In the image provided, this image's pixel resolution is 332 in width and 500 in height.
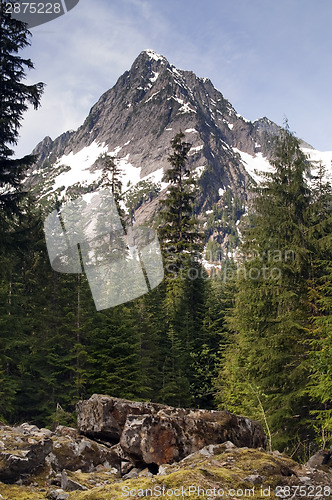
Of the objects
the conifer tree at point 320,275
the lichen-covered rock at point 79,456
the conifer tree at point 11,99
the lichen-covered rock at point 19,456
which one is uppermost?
the conifer tree at point 11,99

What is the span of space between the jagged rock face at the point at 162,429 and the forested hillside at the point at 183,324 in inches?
81.0

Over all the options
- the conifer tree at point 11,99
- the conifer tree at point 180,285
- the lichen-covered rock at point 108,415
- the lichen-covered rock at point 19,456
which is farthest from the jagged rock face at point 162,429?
the conifer tree at point 180,285

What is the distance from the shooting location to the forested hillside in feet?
43.0

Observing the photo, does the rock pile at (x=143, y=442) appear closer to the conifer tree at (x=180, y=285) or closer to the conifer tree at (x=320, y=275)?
the conifer tree at (x=320, y=275)

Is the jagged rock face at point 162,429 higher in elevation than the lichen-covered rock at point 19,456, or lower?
lower

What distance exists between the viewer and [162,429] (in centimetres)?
551

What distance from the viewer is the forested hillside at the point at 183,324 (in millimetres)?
13109

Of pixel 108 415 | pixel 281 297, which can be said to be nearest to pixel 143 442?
pixel 108 415

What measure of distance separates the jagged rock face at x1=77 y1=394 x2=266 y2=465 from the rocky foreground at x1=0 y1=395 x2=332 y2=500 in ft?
0.04

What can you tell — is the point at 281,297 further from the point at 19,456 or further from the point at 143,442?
the point at 19,456


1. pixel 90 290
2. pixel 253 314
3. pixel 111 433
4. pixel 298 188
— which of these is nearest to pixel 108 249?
pixel 90 290

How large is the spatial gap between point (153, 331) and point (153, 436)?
56.3 feet

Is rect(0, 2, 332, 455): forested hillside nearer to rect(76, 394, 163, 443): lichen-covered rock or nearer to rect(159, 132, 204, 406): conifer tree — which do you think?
rect(159, 132, 204, 406): conifer tree

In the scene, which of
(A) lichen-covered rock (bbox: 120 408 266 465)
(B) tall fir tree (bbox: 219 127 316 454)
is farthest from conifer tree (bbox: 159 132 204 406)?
(A) lichen-covered rock (bbox: 120 408 266 465)
